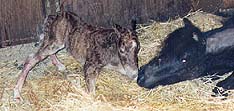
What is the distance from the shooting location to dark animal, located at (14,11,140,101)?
6.73m

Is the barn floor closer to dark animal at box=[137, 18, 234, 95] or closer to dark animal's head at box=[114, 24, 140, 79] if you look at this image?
dark animal at box=[137, 18, 234, 95]

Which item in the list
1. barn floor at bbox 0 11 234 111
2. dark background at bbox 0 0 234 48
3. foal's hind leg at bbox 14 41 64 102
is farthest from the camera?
dark background at bbox 0 0 234 48

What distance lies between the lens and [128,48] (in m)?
6.68

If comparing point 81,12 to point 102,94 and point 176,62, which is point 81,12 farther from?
point 102,94

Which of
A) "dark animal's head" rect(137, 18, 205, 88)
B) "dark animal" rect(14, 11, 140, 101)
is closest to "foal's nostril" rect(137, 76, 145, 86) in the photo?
"dark animal's head" rect(137, 18, 205, 88)

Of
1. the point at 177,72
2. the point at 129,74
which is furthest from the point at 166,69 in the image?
the point at 129,74

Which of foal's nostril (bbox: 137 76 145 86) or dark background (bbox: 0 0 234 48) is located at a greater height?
dark background (bbox: 0 0 234 48)

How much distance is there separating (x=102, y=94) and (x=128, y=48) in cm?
72

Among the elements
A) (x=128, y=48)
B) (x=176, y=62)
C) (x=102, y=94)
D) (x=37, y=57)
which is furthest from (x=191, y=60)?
(x=37, y=57)

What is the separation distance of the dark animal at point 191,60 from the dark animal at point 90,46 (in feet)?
1.88

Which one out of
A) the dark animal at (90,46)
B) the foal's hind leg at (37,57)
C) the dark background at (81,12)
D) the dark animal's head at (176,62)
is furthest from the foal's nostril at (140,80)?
the dark background at (81,12)

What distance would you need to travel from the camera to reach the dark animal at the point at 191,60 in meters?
7.34

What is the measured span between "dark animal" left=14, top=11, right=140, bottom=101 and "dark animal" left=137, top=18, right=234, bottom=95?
0.57 m

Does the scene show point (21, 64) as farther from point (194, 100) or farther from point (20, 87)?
point (194, 100)
